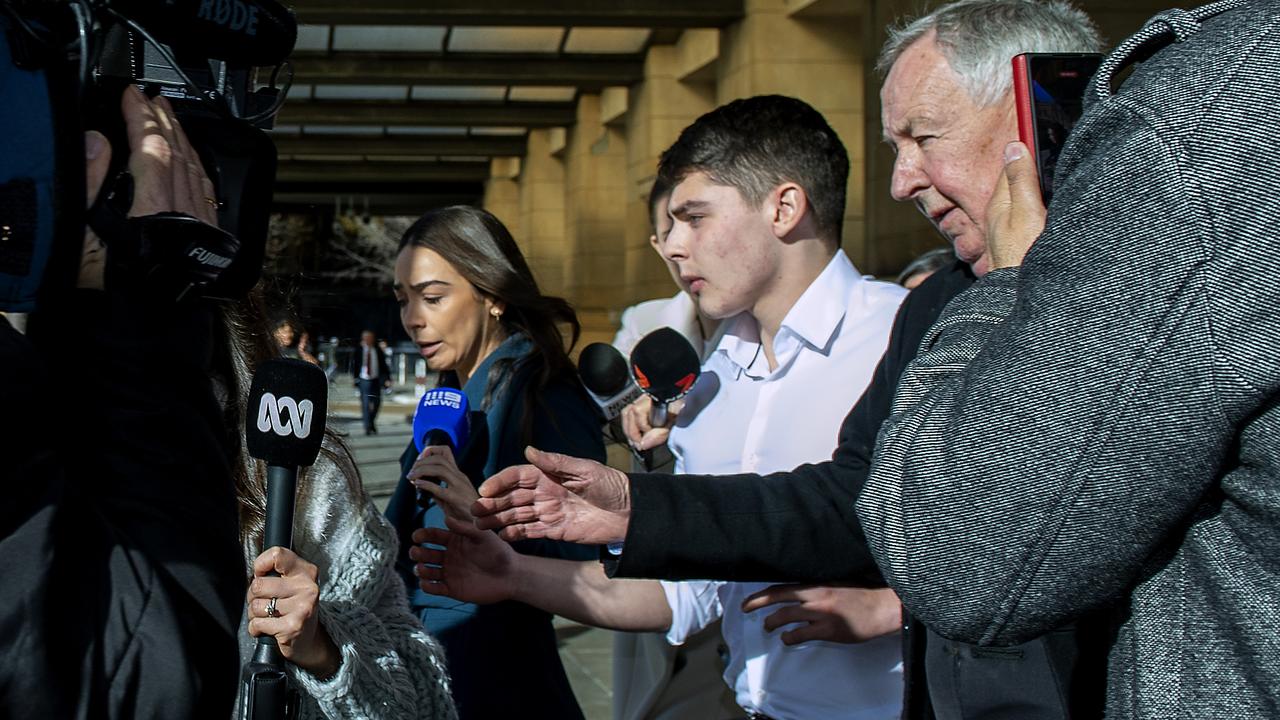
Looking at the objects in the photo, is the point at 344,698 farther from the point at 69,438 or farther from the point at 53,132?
the point at 53,132

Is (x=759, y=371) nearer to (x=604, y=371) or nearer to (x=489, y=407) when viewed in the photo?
(x=604, y=371)

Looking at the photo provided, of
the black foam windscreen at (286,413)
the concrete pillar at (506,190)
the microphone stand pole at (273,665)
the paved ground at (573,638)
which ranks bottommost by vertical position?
the paved ground at (573,638)

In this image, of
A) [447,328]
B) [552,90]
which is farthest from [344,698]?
[552,90]

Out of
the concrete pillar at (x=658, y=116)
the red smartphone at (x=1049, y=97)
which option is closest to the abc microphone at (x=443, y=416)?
the red smartphone at (x=1049, y=97)

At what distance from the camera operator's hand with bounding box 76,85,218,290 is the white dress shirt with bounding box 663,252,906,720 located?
1.66 meters

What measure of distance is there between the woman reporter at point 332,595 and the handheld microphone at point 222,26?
70 centimetres

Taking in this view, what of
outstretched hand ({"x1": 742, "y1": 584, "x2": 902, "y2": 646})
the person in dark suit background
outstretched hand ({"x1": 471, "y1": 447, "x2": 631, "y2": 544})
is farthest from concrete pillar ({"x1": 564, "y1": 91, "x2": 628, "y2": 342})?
outstretched hand ({"x1": 471, "y1": 447, "x2": 631, "y2": 544})

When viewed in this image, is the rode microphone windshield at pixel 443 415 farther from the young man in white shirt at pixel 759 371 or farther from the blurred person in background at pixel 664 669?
the blurred person in background at pixel 664 669

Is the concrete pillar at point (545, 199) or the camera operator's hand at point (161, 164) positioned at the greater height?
the concrete pillar at point (545, 199)

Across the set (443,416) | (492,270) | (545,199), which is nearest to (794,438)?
(443,416)

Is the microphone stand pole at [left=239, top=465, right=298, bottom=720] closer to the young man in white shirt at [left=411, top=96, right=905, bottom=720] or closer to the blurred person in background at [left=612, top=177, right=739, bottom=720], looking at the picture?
the young man in white shirt at [left=411, top=96, right=905, bottom=720]

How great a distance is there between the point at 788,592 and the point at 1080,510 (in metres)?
1.27

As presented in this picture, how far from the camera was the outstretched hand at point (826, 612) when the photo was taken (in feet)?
8.19

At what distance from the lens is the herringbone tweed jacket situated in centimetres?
121
